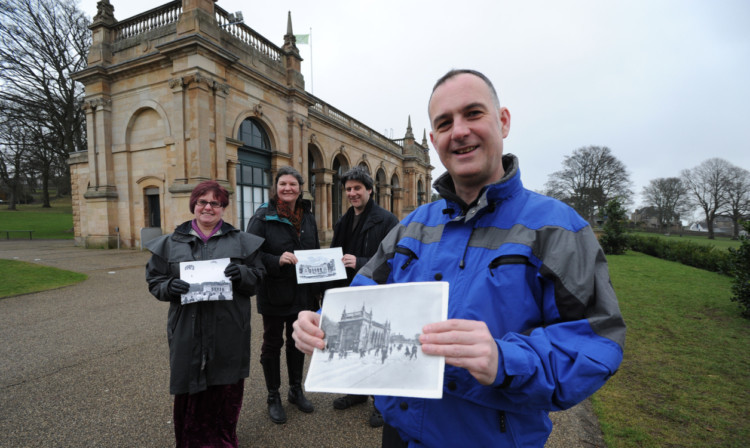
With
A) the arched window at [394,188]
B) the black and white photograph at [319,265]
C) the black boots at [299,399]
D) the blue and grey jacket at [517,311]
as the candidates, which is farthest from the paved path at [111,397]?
the arched window at [394,188]

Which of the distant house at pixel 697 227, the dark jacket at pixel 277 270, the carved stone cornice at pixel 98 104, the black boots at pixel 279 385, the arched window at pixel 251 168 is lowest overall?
the distant house at pixel 697 227

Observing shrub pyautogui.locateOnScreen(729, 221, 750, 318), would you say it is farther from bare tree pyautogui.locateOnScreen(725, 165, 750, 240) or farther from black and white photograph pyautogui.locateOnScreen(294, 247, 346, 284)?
bare tree pyautogui.locateOnScreen(725, 165, 750, 240)

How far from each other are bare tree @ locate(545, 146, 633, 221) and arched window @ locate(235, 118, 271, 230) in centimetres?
3511

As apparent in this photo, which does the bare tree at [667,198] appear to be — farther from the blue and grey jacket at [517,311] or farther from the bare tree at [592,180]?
the blue and grey jacket at [517,311]

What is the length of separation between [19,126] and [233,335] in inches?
1118

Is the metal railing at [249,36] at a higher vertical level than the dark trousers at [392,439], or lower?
higher

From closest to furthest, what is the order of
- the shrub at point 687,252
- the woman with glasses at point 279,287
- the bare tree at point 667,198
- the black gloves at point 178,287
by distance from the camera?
the black gloves at point 178,287, the woman with glasses at point 279,287, the shrub at point 687,252, the bare tree at point 667,198

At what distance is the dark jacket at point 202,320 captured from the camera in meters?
2.60

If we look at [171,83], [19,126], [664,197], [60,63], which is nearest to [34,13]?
[60,63]

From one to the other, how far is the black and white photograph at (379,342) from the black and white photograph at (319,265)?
212cm

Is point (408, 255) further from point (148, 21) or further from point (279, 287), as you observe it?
point (148, 21)

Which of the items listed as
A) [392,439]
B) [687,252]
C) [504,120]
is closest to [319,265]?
[392,439]

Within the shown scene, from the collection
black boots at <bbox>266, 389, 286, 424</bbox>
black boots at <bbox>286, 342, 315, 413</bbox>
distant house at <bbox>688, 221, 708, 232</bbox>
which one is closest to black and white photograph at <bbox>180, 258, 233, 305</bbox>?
black boots at <bbox>286, 342, 315, 413</bbox>

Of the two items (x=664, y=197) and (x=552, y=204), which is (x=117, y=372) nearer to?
(x=552, y=204)
